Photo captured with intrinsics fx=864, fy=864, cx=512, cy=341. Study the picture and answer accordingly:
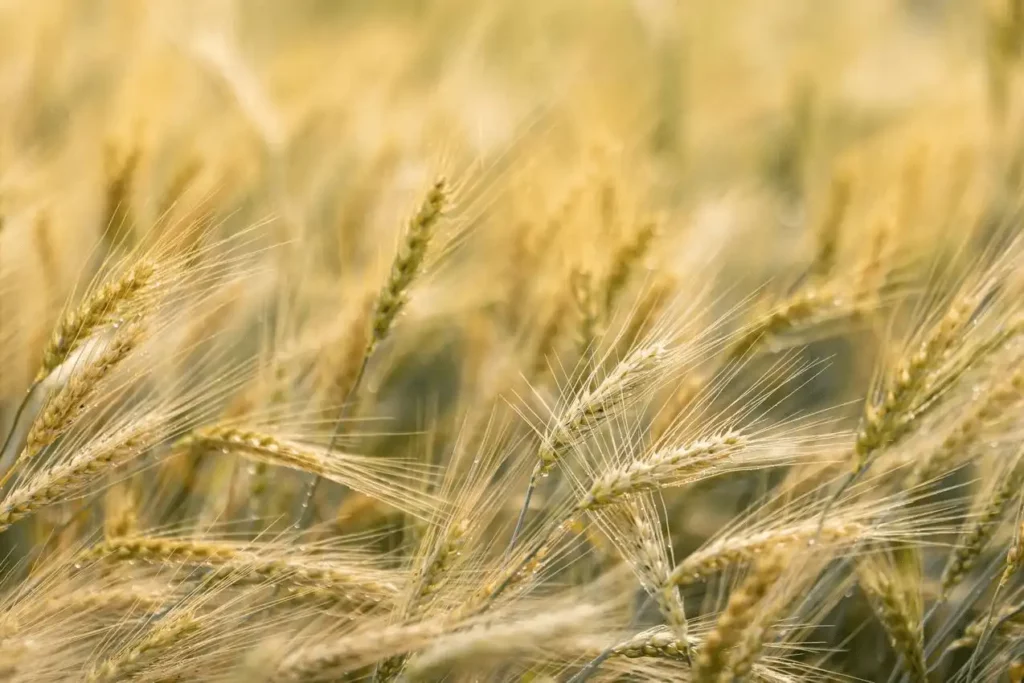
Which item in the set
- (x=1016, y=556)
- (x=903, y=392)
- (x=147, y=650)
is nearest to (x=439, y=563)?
(x=147, y=650)

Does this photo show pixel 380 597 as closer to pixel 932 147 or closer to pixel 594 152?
pixel 594 152

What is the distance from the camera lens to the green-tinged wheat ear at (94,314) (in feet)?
3.19

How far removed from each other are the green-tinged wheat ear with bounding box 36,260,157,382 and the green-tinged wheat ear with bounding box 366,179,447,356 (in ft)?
0.88

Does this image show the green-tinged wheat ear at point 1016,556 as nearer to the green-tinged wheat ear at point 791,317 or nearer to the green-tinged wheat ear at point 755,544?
the green-tinged wheat ear at point 755,544

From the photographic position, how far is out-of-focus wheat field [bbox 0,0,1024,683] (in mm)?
957

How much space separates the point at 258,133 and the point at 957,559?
1468 millimetres

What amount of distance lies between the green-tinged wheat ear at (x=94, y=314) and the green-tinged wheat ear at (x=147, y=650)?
1.02 ft

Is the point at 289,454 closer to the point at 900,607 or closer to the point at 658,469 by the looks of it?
the point at 658,469

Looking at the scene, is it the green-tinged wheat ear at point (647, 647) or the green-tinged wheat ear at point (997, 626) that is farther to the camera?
the green-tinged wheat ear at point (997, 626)

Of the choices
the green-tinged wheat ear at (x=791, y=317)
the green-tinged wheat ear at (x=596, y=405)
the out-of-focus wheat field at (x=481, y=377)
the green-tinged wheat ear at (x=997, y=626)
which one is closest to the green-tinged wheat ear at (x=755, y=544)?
the out-of-focus wheat field at (x=481, y=377)

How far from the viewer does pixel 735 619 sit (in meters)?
0.82

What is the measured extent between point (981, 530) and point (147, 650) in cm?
100

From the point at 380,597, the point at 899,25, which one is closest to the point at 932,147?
the point at 380,597

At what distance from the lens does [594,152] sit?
170cm
